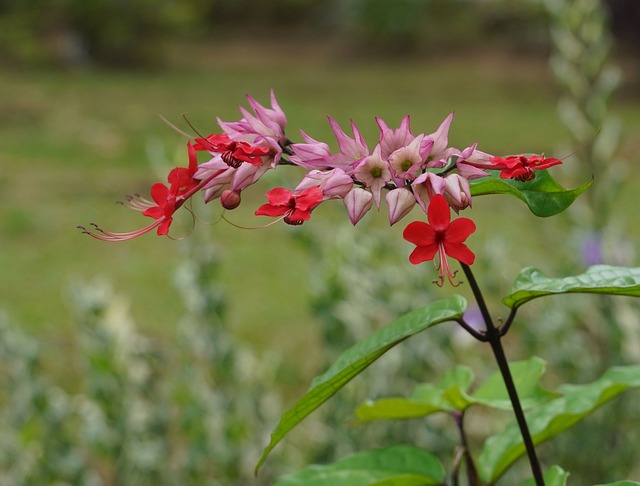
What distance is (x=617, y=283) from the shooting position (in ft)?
1.79

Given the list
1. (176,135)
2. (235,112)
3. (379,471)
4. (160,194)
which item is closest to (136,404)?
(379,471)

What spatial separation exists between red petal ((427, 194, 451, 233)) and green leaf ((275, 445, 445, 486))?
0.23 metres

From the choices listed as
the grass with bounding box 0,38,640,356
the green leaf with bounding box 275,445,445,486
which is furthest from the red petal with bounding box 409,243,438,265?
the grass with bounding box 0,38,640,356

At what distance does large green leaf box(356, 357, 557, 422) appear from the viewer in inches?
26.7

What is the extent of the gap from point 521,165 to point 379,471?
0.30m

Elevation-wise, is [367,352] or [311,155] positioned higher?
[311,155]

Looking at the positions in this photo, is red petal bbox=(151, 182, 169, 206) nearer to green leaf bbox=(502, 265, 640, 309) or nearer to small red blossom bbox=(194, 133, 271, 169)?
small red blossom bbox=(194, 133, 271, 169)

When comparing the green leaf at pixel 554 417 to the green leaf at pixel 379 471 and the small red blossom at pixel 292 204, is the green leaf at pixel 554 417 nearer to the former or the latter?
the green leaf at pixel 379 471

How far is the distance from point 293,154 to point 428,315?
13 cm

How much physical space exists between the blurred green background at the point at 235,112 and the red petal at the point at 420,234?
90 centimetres

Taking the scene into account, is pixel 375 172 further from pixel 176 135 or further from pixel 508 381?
pixel 176 135

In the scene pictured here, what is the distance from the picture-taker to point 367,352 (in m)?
0.54

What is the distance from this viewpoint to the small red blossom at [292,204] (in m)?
0.51

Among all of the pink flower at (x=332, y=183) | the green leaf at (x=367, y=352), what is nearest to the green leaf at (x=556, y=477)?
the green leaf at (x=367, y=352)
